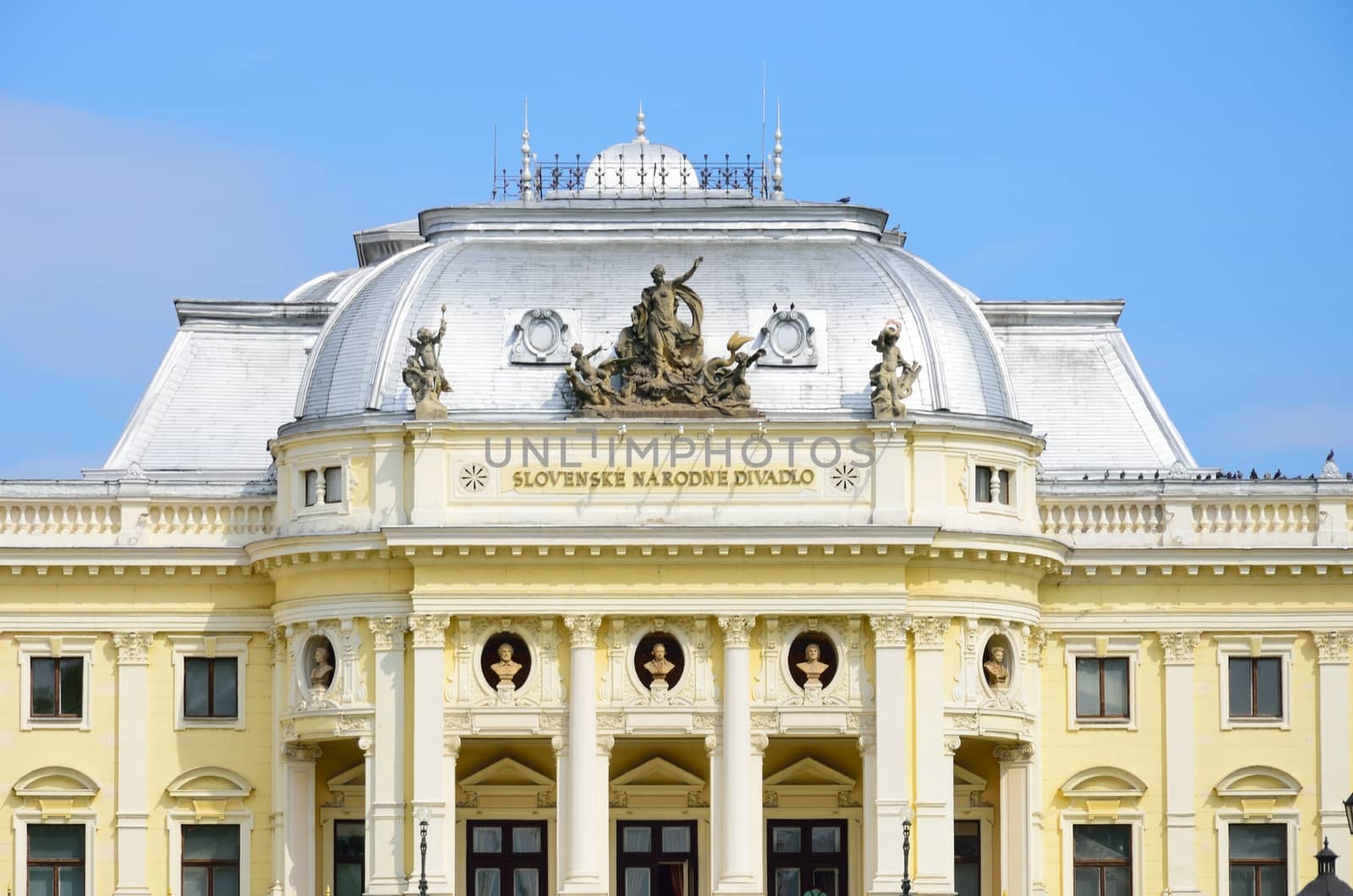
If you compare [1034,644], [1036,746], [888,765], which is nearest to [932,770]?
[888,765]

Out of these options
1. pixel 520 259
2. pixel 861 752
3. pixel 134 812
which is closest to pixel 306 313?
pixel 520 259

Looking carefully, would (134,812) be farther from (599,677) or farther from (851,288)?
(851,288)

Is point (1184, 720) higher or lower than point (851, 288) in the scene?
lower

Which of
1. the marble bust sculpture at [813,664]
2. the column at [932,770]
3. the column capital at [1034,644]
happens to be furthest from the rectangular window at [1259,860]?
the marble bust sculpture at [813,664]

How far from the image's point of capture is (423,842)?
64062 mm

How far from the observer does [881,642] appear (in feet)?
219

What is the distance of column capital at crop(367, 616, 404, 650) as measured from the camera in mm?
67125

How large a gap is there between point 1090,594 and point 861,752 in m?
7.35

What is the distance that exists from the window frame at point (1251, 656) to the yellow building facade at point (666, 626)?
9cm

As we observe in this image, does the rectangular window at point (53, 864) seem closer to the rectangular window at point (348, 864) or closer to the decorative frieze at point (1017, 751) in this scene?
the rectangular window at point (348, 864)

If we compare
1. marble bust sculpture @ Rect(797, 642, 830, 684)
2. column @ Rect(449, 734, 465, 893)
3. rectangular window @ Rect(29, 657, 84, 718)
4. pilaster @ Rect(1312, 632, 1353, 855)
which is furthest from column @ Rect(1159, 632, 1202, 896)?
rectangular window @ Rect(29, 657, 84, 718)

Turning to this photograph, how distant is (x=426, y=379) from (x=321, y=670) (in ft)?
22.3

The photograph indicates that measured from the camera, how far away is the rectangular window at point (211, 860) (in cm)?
6962

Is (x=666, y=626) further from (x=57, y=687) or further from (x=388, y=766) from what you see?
(x=57, y=687)
